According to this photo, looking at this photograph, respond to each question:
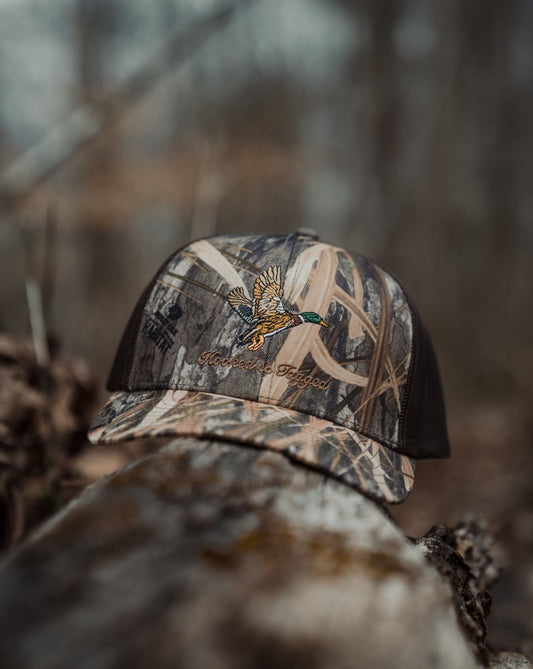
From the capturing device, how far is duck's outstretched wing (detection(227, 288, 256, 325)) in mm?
1518

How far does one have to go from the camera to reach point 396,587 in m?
0.94

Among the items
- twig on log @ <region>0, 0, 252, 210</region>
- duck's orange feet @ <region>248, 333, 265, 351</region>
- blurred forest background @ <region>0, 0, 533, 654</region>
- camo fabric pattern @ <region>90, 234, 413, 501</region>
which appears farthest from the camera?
blurred forest background @ <region>0, 0, 533, 654</region>

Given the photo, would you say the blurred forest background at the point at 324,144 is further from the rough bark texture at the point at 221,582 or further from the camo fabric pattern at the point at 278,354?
the rough bark texture at the point at 221,582

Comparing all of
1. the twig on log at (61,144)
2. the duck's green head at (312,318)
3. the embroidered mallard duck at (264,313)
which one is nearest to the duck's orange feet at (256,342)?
the embroidered mallard duck at (264,313)

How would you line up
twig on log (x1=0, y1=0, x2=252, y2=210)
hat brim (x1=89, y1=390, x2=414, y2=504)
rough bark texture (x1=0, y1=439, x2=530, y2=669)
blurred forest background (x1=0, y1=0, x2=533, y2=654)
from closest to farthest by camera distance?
rough bark texture (x1=0, y1=439, x2=530, y2=669)
hat brim (x1=89, y1=390, x2=414, y2=504)
twig on log (x1=0, y1=0, x2=252, y2=210)
blurred forest background (x1=0, y1=0, x2=533, y2=654)

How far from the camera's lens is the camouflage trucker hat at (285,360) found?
1.32 metres

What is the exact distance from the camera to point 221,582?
89 cm

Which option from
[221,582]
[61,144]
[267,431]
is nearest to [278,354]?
[267,431]

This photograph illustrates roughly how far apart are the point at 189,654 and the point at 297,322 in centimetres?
90

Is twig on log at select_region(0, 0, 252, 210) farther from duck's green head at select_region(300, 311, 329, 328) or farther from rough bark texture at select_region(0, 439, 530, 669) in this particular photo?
rough bark texture at select_region(0, 439, 530, 669)

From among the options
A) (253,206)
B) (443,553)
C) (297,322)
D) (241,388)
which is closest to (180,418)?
(241,388)

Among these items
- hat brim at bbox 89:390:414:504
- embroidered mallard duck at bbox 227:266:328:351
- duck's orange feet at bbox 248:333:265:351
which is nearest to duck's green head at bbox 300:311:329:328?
embroidered mallard duck at bbox 227:266:328:351

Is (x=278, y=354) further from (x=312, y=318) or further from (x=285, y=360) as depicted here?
(x=312, y=318)

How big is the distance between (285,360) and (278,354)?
3 cm
